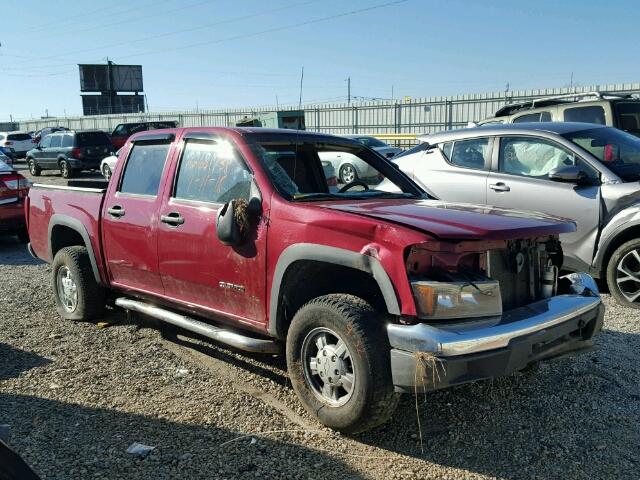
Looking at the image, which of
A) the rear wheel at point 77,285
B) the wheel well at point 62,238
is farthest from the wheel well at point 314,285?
the wheel well at point 62,238

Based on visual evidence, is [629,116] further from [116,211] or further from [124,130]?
[124,130]

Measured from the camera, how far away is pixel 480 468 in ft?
10.3

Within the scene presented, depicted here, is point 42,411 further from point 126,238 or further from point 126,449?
point 126,238

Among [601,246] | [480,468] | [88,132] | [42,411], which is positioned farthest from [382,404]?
[88,132]

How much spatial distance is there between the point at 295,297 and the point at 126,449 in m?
1.30

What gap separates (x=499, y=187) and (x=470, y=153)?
71 centimetres

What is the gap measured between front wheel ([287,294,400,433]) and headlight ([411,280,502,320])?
0.31 meters

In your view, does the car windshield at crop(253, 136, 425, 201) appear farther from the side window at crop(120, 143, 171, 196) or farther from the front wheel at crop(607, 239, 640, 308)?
the front wheel at crop(607, 239, 640, 308)

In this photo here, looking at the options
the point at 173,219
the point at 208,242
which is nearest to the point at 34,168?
the point at 173,219

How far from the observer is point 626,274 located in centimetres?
575

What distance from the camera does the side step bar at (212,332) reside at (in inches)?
152

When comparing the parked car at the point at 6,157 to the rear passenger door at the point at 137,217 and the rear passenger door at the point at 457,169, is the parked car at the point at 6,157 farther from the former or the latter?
the rear passenger door at the point at 457,169

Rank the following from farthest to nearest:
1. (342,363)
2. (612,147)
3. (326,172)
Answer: (612,147), (326,172), (342,363)

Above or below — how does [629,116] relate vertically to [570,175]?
above
